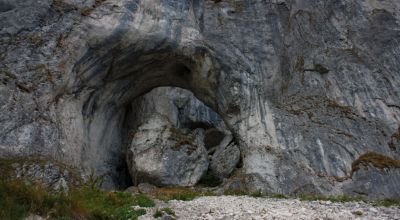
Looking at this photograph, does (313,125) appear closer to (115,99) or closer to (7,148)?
(115,99)

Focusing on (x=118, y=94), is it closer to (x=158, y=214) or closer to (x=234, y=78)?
(x=234, y=78)

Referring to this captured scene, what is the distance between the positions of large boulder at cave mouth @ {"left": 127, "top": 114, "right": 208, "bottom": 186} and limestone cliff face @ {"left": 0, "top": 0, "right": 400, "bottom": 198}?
1.55 m

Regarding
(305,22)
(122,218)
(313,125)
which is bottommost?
(122,218)

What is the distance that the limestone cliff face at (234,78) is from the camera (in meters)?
19.3

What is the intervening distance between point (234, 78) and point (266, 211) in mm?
12901

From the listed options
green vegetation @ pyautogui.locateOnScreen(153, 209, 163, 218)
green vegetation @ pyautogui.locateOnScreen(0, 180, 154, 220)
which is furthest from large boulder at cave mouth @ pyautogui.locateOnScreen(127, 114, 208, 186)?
green vegetation @ pyautogui.locateOnScreen(0, 180, 154, 220)

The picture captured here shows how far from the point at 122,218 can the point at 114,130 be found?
15.3 m

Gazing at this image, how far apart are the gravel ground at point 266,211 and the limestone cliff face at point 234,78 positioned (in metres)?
7.34

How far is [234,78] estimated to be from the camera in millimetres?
23922

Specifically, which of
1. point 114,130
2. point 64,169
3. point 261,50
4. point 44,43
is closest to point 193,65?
point 261,50

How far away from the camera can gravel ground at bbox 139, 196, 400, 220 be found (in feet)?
36.4

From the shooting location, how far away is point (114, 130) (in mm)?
25500

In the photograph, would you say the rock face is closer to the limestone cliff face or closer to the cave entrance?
the cave entrance

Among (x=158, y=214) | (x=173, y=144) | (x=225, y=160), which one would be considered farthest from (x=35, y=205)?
(x=225, y=160)
